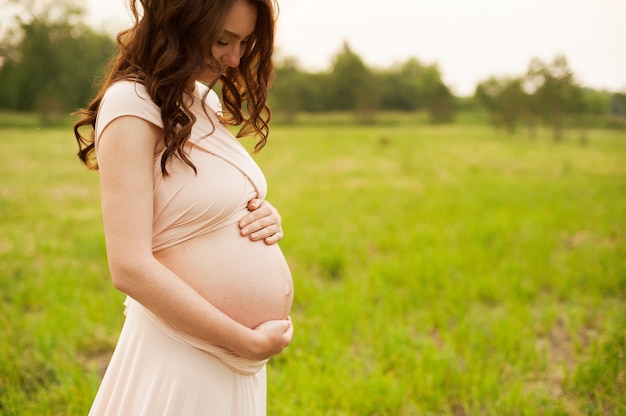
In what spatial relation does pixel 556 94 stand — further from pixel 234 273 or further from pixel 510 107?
pixel 234 273

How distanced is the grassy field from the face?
182 cm

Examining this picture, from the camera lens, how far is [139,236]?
1.00 m

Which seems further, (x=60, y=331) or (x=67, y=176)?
(x=67, y=176)

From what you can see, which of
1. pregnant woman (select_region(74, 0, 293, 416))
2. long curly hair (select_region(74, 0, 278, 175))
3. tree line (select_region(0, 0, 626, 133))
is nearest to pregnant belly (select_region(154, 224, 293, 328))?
pregnant woman (select_region(74, 0, 293, 416))

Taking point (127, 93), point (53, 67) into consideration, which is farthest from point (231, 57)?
point (53, 67)

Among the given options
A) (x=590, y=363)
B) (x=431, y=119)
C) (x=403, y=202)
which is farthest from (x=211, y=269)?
(x=431, y=119)

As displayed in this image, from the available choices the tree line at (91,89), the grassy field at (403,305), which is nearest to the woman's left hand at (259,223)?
the grassy field at (403,305)

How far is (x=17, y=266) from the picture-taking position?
4.40 meters

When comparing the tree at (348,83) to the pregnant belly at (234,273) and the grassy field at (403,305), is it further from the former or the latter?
the pregnant belly at (234,273)

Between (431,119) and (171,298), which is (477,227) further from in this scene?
(431,119)

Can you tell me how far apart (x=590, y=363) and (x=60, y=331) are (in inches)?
134

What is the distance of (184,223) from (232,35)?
19.4 inches

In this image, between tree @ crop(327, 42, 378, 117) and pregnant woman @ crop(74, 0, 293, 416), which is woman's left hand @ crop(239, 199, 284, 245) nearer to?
pregnant woman @ crop(74, 0, 293, 416)

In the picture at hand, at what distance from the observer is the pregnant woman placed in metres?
1.00
